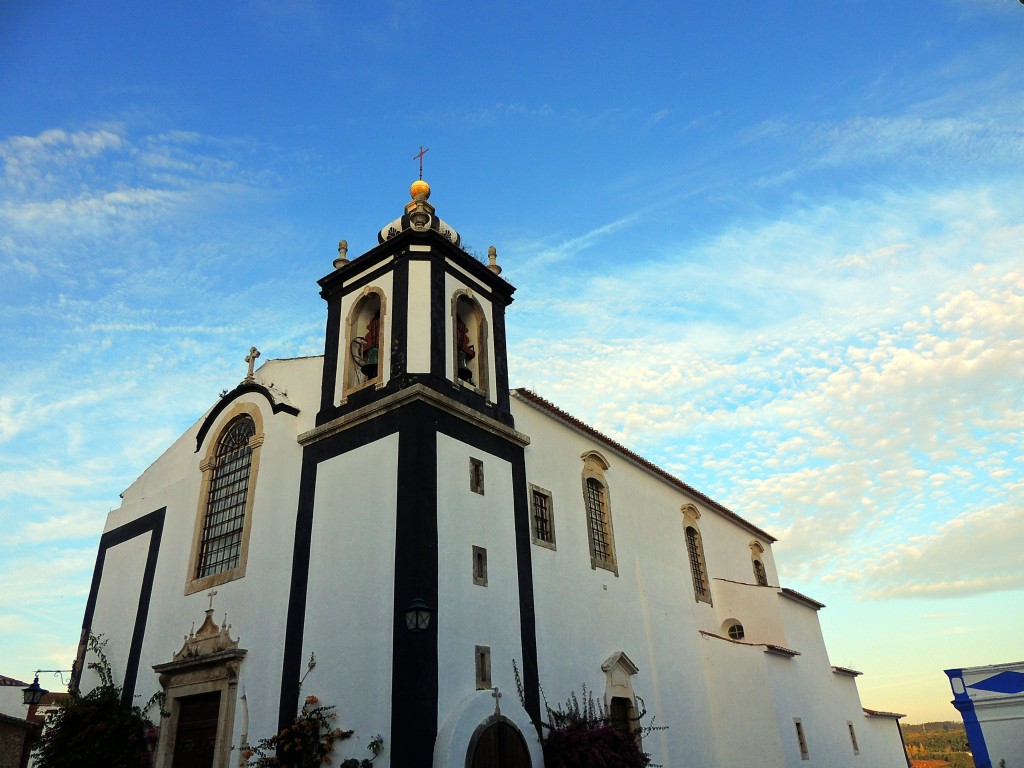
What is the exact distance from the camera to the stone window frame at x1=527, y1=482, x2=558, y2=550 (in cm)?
1409

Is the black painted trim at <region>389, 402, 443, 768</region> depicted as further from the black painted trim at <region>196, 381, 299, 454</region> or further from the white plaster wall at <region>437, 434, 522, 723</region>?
the black painted trim at <region>196, 381, 299, 454</region>

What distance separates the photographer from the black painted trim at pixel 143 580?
48.6 feet

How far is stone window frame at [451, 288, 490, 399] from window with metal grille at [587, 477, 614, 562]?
3.87 metres

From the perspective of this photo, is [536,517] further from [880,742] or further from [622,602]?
[880,742]

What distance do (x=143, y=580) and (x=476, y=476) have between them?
792cm

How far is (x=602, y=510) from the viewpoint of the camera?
16.8m

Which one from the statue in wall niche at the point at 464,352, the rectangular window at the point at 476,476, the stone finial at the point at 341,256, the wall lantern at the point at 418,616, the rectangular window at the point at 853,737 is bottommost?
the rectangular window at the point at 853,737

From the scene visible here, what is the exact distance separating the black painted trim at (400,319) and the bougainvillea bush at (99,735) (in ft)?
25.0

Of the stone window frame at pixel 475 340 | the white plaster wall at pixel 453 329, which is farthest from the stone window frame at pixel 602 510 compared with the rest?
the stone window frame at pixel 475 340

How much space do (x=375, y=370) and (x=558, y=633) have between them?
5746mm

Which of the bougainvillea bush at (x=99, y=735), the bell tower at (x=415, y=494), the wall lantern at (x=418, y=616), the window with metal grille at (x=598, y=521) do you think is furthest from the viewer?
the window with metal grille at (x=598, y=521)

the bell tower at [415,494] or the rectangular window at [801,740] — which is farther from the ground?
the bell tower at [415,494]

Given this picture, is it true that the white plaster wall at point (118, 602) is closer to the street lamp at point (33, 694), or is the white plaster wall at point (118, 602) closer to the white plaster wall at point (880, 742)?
the street lamp at point (33, 694)

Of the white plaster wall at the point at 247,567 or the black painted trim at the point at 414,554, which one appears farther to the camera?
the white plaster wall at the point at 247,567
